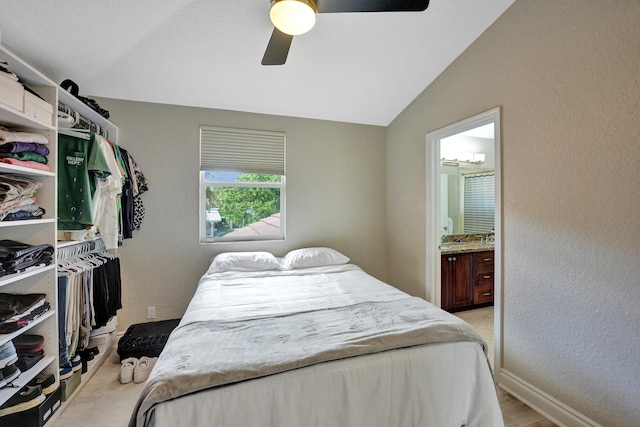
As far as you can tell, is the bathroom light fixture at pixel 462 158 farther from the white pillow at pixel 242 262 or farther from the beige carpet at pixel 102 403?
the beige carpet at pixel 102 403

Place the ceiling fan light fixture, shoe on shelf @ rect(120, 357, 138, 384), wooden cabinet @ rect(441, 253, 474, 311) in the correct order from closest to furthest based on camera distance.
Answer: the ceiling fan light fixture, shoe on shelf @ rect(120, 357, 138, 384), wooden cabinet @ rect(441, 253, 474, 311)

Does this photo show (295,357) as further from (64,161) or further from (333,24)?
(333,24)

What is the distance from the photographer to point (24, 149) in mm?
1547

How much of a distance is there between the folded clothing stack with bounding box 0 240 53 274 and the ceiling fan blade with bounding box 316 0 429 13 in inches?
80.8

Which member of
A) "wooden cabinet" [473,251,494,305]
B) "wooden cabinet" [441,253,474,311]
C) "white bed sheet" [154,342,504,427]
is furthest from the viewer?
"wooden cabinet" [473,251,494,305]

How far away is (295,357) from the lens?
1212mm

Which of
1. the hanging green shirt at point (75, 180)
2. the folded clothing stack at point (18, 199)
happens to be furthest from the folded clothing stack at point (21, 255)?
the hanging green shirt at point (75, 180)

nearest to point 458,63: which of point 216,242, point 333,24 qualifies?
point 333,24

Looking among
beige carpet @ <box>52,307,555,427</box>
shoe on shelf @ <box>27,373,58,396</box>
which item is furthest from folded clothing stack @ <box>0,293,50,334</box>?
beige carpet @ <box>52,307,555,427</box>

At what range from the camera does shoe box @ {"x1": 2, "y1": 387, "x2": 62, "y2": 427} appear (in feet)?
4.85

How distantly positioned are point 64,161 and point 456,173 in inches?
172

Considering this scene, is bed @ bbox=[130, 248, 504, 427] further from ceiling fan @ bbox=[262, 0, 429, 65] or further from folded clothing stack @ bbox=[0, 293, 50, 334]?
ceiling fan @ bbox=[262, 0, 429, 65]

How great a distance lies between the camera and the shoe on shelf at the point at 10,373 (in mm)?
1425

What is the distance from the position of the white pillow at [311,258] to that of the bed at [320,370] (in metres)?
1.00
